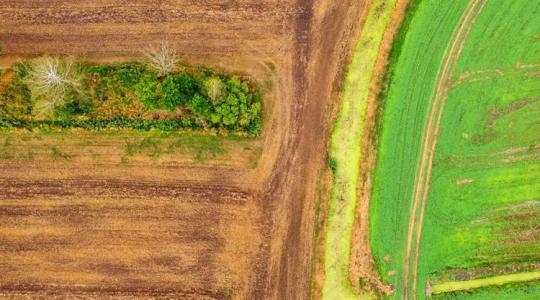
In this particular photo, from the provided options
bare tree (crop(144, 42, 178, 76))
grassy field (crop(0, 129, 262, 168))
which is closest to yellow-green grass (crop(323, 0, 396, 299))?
grassy field (crop(0, 129, 262, 168))

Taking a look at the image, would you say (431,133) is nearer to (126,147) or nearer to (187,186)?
(187,186)

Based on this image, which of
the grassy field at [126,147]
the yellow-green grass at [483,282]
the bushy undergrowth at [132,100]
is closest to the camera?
Answer: the bushy undergrowth at [132,100]

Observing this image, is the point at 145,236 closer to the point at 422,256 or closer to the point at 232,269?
the point at 232,269

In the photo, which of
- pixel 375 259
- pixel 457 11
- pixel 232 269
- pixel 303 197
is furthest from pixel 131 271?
pixel 457 11

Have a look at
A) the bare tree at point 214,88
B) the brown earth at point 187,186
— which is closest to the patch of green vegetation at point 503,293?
the brown earth at point 187,186

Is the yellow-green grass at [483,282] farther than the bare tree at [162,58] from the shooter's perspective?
Yes

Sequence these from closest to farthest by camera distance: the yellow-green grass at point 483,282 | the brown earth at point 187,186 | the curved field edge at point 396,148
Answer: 1. the curved field edge at point 396,148
2. the yellow-green grass at point 483,282
3. the brown earth at point 187,186

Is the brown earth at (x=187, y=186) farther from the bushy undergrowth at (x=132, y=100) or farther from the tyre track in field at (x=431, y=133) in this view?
the tyre track in field at (x=431, y=133)
